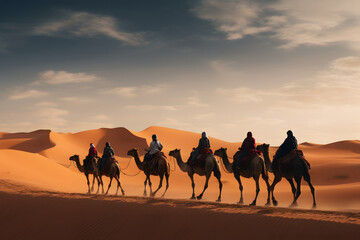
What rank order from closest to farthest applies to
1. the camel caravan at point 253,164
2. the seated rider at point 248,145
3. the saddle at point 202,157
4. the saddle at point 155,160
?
the camel caravan at point 253,164 < the seated rider at point 248,145 < the saddle at point 202,157 < the saddle at point 155,160

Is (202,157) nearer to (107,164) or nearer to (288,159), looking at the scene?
(288,159)

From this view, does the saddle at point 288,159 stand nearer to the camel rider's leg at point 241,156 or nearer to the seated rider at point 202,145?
the camel rider's leg at point 241,156

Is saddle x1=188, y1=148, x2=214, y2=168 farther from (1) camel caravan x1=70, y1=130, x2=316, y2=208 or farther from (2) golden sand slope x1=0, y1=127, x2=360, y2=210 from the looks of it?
(2) golden sand slope x1=0, y1=127, x2=360, y2=210

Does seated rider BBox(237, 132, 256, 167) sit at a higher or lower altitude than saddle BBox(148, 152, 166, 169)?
higher

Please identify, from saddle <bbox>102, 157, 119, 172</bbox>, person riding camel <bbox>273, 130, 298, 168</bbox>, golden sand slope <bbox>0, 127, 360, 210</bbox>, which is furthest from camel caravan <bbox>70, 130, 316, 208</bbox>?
saddle <bbox>102, 157, 119, 172</bbox>

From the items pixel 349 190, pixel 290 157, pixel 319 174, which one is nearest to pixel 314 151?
pixel 319 174

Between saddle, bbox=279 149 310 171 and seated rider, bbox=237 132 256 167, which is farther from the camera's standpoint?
seated rider, bbox=237 132 256 167

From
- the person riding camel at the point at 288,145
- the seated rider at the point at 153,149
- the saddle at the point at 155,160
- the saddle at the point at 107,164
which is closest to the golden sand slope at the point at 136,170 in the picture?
the saddle at the point at 155,160

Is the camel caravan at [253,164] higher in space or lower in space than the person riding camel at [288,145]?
lower

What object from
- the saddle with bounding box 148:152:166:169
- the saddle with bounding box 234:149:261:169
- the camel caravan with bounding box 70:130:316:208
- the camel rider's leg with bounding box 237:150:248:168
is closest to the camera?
the camel caravan with bounding box 70:130:316:208

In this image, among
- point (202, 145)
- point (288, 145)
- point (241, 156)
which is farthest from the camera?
point (202, 145)

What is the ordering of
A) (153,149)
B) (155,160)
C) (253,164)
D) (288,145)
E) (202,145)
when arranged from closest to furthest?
(288,145)
(253,164)
(202,145)
(155,160)
(153,149)

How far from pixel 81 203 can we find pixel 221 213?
5963 millimetres

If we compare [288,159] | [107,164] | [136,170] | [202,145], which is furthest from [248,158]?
[136,170]
